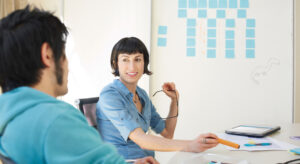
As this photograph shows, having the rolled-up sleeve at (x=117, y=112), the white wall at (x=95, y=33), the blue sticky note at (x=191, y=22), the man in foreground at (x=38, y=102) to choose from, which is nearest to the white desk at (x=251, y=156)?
the rolled-up sleeve at (x=117, y=112)

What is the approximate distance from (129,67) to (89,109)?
1.09ft

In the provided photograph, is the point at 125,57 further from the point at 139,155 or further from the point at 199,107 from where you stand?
the point at 199,107

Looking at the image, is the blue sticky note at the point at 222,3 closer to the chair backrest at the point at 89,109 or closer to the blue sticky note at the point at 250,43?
the blue sticky note at the point at 250,43

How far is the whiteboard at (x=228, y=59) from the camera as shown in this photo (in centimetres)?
288

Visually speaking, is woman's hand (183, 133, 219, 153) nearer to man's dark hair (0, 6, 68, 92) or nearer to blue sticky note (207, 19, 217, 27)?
man's dark hair (0, 6, 68, 92)

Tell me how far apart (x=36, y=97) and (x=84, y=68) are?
244 centimetres

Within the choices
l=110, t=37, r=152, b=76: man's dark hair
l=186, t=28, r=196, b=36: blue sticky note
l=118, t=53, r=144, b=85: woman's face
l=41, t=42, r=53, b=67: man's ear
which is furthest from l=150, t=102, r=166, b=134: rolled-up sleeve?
→ l=186, t=28, r=196, b=36: blue sticky note

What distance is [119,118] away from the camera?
1402mm

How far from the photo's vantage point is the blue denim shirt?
4.57 ft

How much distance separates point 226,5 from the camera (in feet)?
9.52

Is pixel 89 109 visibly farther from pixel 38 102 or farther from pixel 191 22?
pixel 191 22

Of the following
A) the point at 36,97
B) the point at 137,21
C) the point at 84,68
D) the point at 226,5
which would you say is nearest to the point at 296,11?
the point at 226,5

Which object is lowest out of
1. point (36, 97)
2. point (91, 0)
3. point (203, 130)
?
point (203, 130)

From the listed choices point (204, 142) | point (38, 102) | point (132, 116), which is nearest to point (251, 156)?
point (204, 142)
